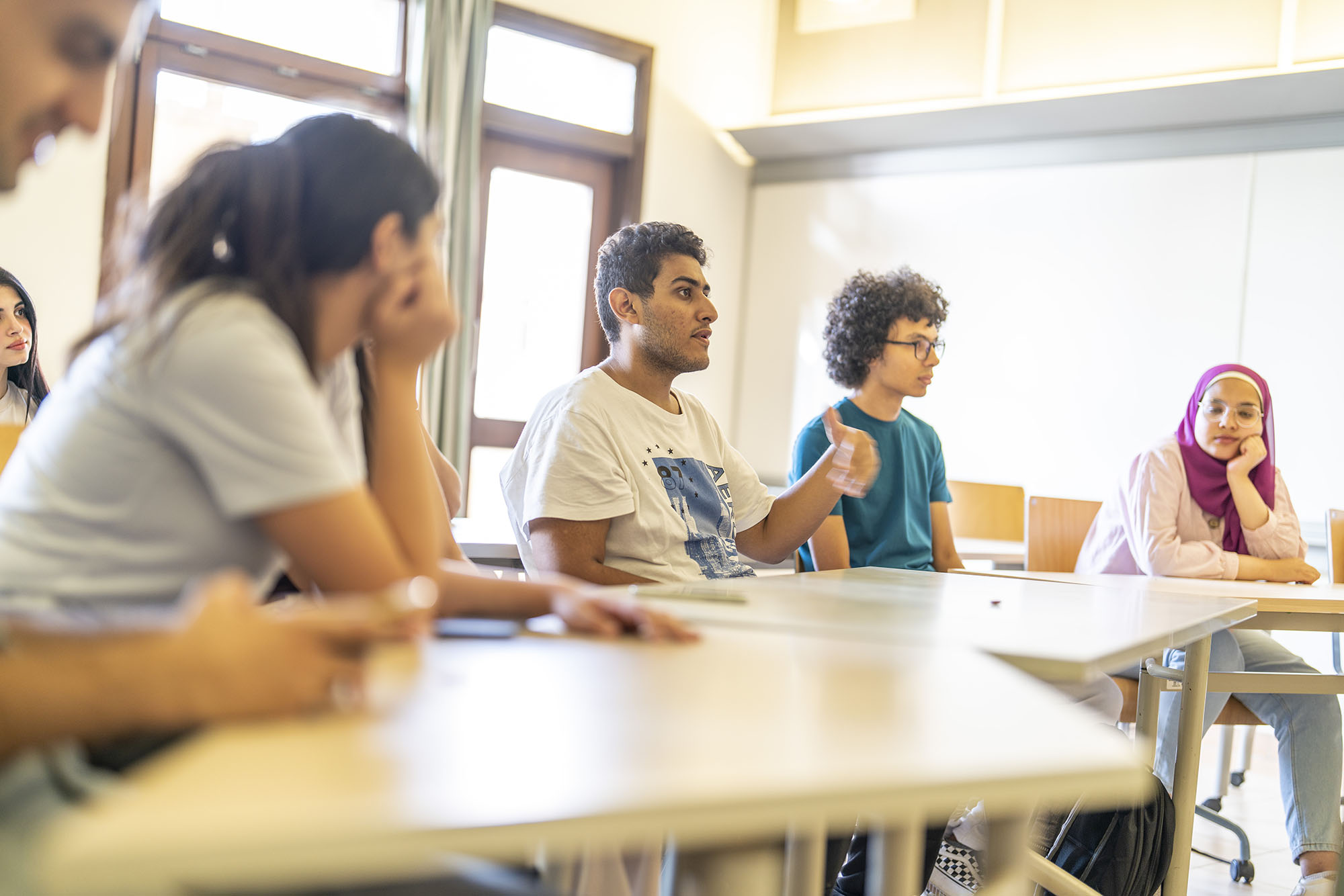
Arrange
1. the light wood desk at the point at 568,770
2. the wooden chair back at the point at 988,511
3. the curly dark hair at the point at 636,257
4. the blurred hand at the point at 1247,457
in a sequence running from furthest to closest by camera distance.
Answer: the wooden chair back at the point at 988,511, the blurred hand at the point at 1247,457, the curly dark hair at the point at 636,257, the light wood desk at the point at 568,770

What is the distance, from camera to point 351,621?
72cm

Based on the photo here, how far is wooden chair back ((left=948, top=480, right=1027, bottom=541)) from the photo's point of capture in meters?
3.83

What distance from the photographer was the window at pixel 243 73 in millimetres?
4168

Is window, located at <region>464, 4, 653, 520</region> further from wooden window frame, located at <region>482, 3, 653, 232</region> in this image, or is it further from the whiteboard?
the whiteboard

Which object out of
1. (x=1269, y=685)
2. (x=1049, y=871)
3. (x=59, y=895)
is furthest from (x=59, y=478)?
(x=1269, y=685)

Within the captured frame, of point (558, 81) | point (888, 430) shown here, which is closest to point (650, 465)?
point (888, 430)

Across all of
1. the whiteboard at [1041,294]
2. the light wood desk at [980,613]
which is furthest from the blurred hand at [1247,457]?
the whiteboard at [1041,294]

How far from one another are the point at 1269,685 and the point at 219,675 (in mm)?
2008

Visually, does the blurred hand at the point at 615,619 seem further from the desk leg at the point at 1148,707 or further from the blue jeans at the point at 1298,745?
the blue jeans at the point at 1298,745

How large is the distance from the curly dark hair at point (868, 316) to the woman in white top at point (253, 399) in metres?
1.80

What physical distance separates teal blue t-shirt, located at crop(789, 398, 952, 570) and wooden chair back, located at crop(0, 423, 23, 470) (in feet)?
5.04

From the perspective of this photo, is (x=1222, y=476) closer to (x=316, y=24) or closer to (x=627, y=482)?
(x=627, y=482)

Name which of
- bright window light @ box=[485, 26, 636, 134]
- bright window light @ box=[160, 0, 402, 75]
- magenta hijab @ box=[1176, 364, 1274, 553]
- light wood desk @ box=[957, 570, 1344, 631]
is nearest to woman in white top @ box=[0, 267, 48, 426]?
bright window light @ box=[160, 0, 402, 75]

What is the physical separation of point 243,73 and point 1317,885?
4287 millimetres
